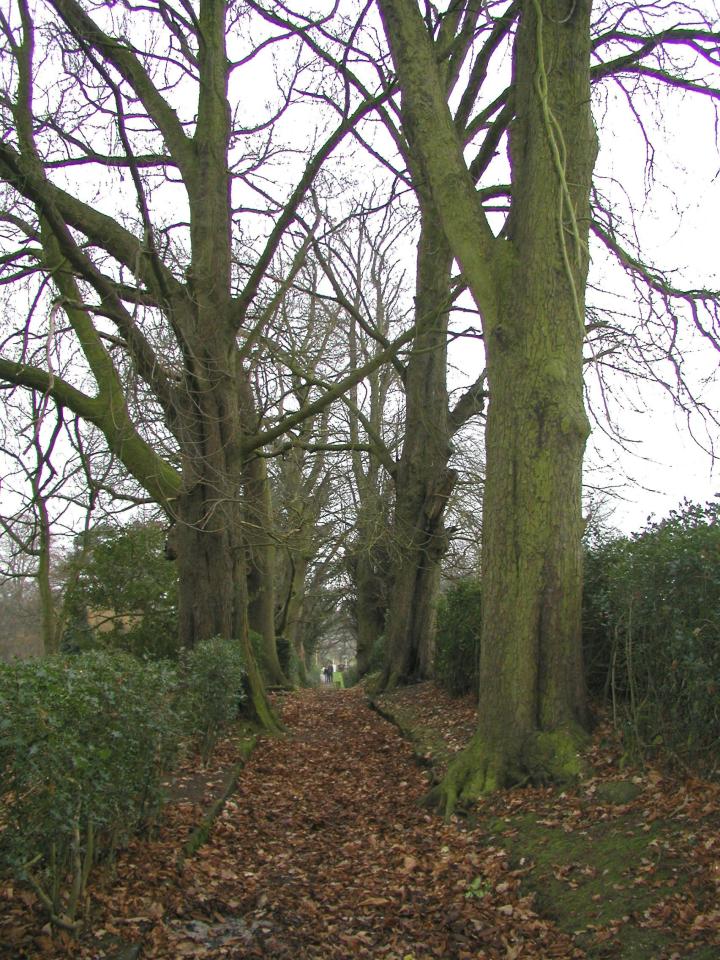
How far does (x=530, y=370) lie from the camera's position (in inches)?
293

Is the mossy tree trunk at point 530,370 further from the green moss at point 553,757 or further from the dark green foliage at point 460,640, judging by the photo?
the dark green foliage at point 460,640

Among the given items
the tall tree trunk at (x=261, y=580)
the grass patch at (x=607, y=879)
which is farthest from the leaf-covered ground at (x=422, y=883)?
the tall tree trunk at (x=261, y=580)

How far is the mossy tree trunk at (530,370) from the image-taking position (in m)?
7.05

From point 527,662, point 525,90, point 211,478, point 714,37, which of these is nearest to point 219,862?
point 527,662

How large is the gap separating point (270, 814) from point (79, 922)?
350 centimetres

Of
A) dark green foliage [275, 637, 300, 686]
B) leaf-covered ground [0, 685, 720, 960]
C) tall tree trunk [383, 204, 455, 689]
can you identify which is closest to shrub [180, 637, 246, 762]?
leaf-covered ground [0, 685, 720, 960]

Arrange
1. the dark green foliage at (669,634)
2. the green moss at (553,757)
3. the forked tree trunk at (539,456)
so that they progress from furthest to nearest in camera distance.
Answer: the forked tree trunk at (539,456)
the green moss at (553,757)
the dark green foliage at (669,634)

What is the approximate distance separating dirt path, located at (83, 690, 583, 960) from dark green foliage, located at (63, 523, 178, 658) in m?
6.38

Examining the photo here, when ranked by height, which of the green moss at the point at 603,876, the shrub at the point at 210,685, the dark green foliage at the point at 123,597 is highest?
the dark green foliage at the point at 123,597

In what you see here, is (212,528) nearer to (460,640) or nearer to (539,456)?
(460,640)

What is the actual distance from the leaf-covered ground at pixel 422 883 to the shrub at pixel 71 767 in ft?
0.82

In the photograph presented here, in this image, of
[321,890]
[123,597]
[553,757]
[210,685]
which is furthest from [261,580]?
[321,890]

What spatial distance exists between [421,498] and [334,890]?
1034 centimetres

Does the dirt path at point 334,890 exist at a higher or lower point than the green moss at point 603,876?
lower
